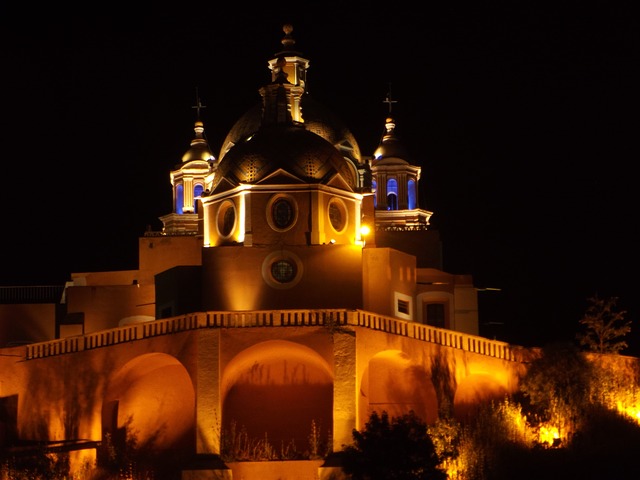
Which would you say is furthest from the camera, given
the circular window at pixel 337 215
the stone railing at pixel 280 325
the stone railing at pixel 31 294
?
the stone railing at pixel 31 294

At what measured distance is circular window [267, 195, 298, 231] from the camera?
5075 cm

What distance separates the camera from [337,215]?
5184 centimetres

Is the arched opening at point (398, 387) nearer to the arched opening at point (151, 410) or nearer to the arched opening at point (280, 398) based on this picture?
the arched opening at point (280, 398)

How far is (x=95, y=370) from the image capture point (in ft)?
146

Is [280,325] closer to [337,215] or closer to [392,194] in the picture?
[337,215]

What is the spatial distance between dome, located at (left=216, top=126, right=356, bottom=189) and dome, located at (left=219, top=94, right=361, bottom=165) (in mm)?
5803

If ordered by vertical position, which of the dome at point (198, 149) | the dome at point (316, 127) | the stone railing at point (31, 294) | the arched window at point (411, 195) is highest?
the dome at point (198, 149)

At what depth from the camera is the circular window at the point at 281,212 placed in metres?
50.8

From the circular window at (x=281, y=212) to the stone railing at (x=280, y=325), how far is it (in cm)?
768

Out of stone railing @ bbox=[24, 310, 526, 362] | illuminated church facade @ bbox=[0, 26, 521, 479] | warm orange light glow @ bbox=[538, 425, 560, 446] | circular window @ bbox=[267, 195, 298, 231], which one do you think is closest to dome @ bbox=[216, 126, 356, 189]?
illuminated church facade @ bbox=[0, 26, 521, 479]

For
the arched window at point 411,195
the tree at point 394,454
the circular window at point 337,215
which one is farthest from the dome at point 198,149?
the tree at point 394,454

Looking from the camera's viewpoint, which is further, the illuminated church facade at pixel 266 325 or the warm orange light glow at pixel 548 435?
the warm orange light glow at pixel 548 435

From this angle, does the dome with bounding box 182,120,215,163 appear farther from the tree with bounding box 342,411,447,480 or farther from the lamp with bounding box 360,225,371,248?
the tree with bounding box 342,411,447,480

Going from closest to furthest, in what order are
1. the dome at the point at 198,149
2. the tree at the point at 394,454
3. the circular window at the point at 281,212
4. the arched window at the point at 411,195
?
the tree at the point at 394,454 → the circular window at the point at 281,212 → the arched window at the point at 411,195 → the dome at the point at 198,149
